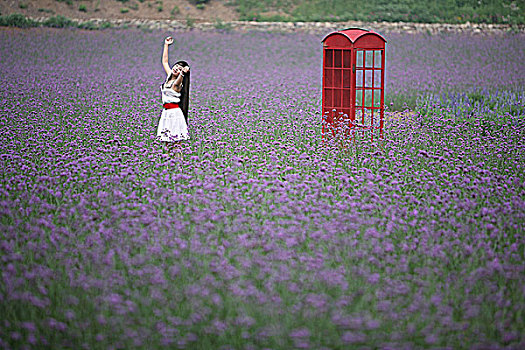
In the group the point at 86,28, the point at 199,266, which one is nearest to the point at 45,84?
the point at 199,266

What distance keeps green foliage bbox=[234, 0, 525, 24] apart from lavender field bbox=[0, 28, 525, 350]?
2023 centimetres

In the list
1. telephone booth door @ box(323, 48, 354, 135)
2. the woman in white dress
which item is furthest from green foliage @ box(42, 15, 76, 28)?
the woman in white dress

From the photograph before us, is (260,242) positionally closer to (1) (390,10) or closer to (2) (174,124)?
(2) (174,124)

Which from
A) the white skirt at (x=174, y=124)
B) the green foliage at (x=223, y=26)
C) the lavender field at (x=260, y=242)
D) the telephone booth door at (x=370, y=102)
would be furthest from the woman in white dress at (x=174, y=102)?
the green foliage at (x=223, y=26)

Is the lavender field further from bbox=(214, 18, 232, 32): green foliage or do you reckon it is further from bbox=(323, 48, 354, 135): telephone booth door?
bbox=(214, 18, 232, 32): green foliage

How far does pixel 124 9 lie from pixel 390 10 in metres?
14.1

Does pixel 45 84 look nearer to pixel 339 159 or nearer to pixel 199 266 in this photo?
pixel 339 159

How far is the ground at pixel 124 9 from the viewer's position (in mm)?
28891

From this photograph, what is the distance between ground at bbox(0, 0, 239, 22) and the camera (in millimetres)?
28891

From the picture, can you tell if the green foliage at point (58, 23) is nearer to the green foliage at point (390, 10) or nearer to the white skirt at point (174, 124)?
the green foliage at point (390, 10)

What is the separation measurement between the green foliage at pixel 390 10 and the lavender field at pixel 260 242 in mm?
20232

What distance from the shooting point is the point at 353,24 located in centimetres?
2583

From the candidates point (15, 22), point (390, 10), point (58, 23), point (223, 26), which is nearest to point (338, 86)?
point (223, 26)

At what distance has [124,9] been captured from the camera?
3000 cm
